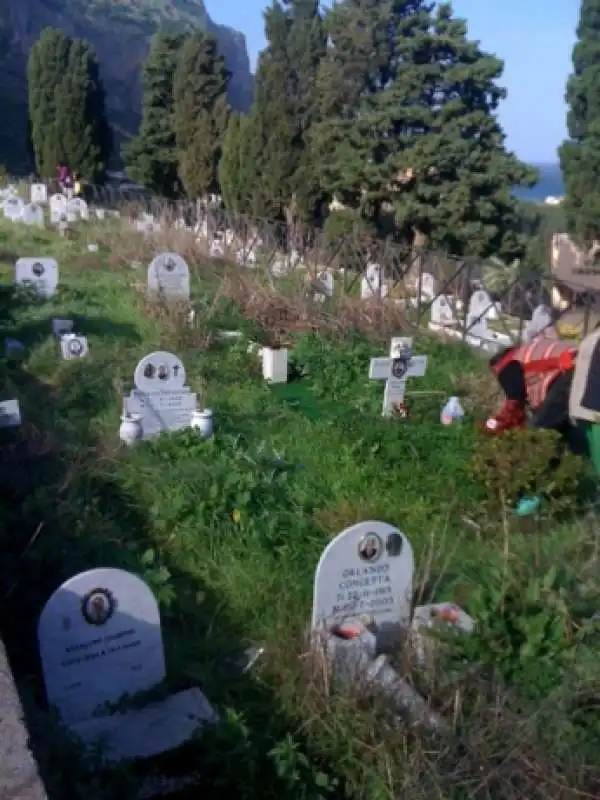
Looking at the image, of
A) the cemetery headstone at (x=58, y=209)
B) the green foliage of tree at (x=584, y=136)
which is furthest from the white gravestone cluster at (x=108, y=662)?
the green foliage of tree at (x=584, y=136)

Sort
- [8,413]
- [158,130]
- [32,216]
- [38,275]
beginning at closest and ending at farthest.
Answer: [8,413] < [38,275] < [32,216] < [158,130]

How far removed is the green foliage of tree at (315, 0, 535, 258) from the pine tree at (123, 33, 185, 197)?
623 cm

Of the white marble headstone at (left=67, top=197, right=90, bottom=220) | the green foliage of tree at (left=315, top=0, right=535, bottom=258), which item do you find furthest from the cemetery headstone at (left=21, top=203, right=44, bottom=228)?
the green foliage of tree at (left=315, top=0, right=535, bottom=258)

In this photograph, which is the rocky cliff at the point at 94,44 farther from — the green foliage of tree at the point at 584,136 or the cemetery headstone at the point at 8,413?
the cemetery headstone at the point at 8,413

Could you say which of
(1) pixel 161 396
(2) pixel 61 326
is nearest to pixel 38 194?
(2) pixel 61 326

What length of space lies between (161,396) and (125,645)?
123 inches

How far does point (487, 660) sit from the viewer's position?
3256 millimetres

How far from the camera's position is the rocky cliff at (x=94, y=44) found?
4841cm

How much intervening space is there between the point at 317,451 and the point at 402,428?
0.75 m

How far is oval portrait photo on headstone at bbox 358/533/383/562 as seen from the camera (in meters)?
3.57

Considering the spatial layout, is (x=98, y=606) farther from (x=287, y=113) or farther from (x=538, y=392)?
(x=287, y=113)

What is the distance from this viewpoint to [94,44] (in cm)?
6925

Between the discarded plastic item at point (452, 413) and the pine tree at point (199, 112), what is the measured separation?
1832 centimetres

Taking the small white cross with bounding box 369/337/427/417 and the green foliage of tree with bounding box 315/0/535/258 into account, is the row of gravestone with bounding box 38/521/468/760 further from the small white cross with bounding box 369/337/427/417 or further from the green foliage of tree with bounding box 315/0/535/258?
the green foliage of tree with bounding box 315/0/535/258
